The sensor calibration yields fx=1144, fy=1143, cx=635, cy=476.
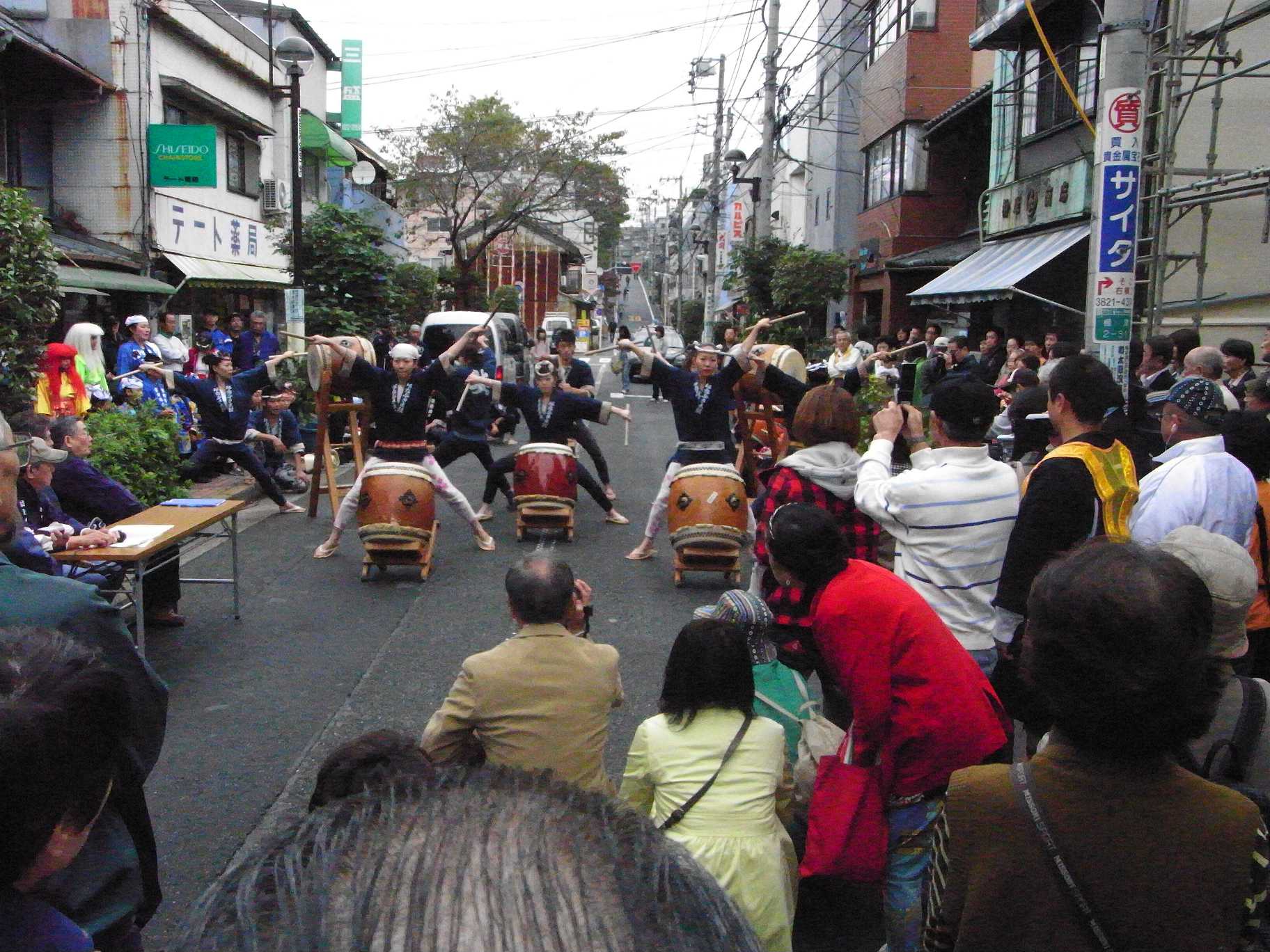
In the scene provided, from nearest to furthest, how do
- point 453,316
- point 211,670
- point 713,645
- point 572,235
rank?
point 713,645
point 211,670
point 453,316
point 572,235

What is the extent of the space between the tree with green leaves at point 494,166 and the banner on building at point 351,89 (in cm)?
186

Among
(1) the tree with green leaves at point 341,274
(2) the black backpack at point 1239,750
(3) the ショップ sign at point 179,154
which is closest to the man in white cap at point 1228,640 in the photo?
A: (2) the black backpack at point 1239,750

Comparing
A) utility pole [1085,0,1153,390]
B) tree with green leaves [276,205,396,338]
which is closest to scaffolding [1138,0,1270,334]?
utility pole [1085,0,1153,390]

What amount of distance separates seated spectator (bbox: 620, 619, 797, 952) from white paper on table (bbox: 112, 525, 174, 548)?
358 cm

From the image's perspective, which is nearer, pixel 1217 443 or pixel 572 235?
pixel 1217 443

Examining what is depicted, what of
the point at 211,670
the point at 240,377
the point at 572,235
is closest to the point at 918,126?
the point at 240,377

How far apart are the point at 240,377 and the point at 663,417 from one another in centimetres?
1251

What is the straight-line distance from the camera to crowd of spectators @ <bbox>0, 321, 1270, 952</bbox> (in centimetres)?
112

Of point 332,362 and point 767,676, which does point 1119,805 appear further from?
point 332,362

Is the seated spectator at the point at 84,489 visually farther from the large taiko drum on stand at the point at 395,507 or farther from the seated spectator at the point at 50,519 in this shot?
the large taiko drum on stand at the point at 395,507

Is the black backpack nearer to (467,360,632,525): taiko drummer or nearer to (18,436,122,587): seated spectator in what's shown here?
(18,436,122,587): seated spectator

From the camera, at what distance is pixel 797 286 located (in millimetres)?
24672

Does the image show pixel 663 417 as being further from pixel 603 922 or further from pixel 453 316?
pixel 603 922

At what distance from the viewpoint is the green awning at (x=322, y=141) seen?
981 inches
